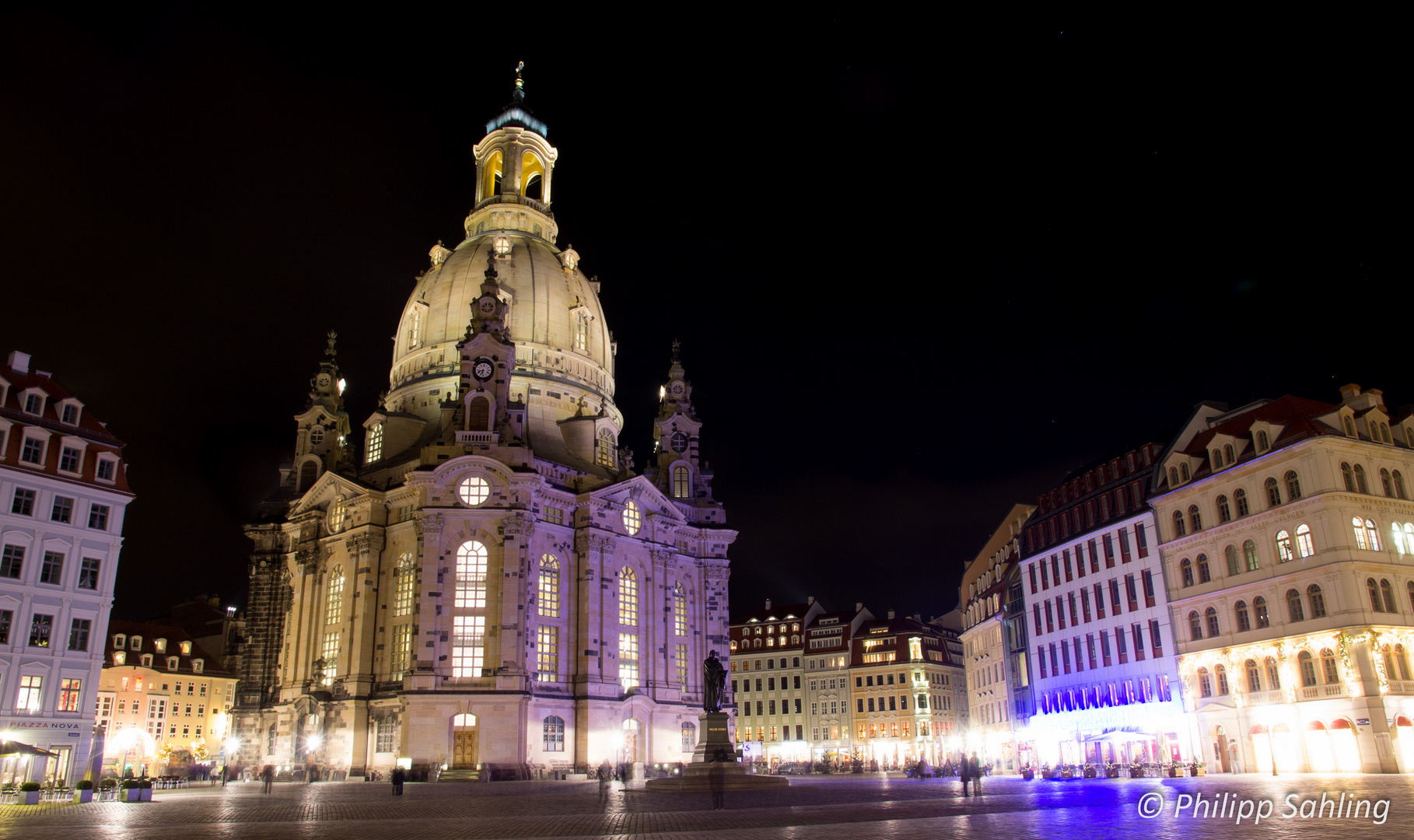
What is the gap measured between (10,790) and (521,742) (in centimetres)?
2832

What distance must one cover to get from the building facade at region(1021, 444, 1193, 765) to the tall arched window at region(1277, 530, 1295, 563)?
28.9 ft

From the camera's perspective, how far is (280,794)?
43750 mm

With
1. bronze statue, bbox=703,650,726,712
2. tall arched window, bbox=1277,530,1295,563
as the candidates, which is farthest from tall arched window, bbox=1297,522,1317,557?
bronze statue, bbox=703,650,726,712

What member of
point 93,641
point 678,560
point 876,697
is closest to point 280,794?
point 93,641

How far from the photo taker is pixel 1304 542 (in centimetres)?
4997

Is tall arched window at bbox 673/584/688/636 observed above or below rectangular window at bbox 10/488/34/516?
below

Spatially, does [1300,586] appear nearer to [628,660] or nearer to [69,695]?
[628,660]

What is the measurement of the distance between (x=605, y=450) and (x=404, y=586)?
20.0 m

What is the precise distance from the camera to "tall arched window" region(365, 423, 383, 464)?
7575 cm

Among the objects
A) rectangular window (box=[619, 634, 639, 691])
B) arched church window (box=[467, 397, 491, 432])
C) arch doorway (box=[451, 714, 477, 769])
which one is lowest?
arch doorway (box=[451, 714, 477, 769])

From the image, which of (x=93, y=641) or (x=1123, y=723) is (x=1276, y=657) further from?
(x=93, y=641)

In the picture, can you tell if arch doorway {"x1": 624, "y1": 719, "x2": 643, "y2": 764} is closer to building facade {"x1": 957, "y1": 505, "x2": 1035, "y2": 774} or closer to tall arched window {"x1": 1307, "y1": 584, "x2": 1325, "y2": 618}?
building facade {"x1": 957, "y1": 505, "x2": 1035, "y2": 774}

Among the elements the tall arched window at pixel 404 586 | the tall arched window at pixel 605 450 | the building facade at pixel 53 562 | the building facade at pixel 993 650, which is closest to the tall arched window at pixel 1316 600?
the building facade at pixel 993 650

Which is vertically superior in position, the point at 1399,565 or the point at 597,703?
the point at 1399,565
